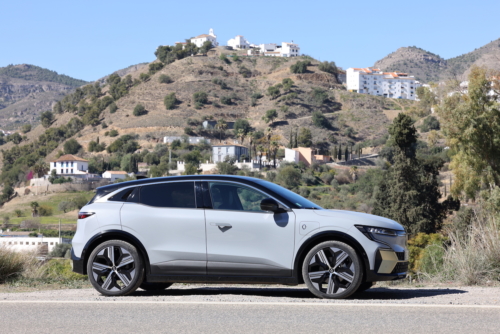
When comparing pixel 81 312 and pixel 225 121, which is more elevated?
pixel 225 121

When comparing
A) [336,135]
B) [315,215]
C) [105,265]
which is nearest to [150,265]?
[105,265]

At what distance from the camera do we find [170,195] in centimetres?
795

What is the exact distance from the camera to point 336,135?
149250mm

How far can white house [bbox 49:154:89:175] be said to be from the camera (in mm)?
128500

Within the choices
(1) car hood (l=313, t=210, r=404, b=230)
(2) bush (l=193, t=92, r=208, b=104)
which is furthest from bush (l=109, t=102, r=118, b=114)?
(1) car hood (l=313, t=210, r=404, b=230)

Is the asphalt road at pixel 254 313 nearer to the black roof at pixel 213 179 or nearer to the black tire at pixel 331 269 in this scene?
the black tire at pixel 331 269

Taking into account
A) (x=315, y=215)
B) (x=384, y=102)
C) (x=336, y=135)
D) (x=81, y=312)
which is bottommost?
(x=81, y=312)

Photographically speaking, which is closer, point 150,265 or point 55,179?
point 150,265

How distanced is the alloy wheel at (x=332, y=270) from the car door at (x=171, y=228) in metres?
1.34

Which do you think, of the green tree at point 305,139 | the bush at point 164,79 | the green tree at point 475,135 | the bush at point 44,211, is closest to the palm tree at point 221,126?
the green tree at point 305,139

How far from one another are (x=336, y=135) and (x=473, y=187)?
362 ft

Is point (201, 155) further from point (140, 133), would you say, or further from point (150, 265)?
point (150, 265)

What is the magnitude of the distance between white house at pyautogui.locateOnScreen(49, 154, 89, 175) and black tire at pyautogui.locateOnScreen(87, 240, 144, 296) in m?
125

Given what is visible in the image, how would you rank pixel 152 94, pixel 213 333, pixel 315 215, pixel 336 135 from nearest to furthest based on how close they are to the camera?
pixel 213 333 < pixel 315 215 < pixel 336 135 < pixel 152 94
